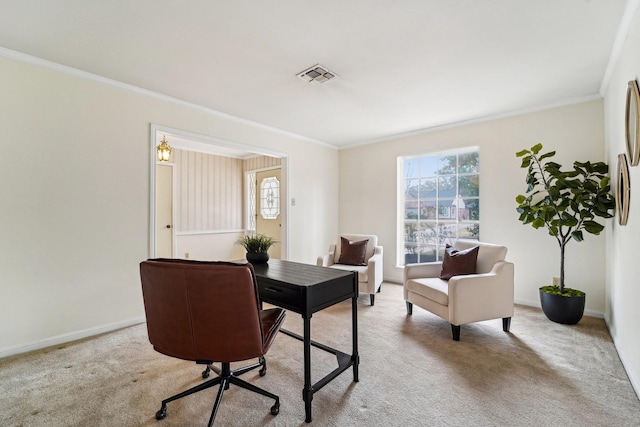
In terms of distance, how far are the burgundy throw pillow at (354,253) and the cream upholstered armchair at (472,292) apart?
2.95 feet

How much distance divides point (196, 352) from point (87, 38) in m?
2.43

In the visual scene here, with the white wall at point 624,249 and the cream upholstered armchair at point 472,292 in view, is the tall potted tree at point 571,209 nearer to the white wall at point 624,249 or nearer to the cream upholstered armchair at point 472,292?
the white wall at point 624,249

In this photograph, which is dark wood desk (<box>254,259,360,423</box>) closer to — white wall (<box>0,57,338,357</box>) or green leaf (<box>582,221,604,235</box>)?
white wall (<box>0,57,338,357</box>)

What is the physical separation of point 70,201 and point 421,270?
11.8 feet

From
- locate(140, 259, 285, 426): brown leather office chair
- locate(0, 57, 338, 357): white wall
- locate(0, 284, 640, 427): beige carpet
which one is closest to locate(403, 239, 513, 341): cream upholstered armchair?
locate(0, 284, 640, 427): beige carpet

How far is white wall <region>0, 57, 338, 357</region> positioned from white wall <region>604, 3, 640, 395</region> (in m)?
4.03

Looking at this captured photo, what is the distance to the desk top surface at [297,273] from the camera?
1.80 meters

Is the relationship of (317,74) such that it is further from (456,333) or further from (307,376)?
(456,333)

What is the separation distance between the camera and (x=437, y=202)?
452cm

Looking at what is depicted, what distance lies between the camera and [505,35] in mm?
2152

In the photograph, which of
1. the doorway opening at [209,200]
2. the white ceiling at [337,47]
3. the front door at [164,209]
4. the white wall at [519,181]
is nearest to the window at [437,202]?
the white wall at [519,181]

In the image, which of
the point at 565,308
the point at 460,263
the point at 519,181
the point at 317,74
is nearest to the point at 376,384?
the point at 460,263

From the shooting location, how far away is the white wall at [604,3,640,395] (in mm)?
1905

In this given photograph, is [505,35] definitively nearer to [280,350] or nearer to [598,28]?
[598,28]
